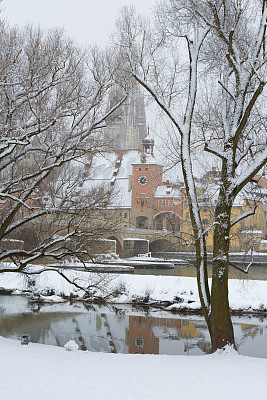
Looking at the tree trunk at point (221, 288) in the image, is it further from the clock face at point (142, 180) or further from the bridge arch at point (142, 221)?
the clock face at point (142, 180)

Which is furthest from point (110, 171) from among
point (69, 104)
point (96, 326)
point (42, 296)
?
point (69, 104)

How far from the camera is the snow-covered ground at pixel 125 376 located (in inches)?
234

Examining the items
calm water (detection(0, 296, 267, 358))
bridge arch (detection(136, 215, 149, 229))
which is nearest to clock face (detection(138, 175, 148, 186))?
bridge arch (detection(136, 215, 149, 229))

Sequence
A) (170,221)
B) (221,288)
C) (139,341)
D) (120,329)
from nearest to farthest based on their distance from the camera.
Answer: (170,221), (221,288), (139,341), (120,329)

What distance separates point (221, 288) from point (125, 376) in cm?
281

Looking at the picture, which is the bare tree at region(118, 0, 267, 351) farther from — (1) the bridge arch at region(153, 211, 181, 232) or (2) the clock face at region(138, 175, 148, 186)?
(2) the clock face at region(138, 175, 148, 186)

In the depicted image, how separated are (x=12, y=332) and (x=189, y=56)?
34.5ft

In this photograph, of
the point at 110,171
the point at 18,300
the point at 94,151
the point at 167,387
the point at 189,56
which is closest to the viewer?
the point at 167,387

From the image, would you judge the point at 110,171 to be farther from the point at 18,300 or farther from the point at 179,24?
the point at 179,24

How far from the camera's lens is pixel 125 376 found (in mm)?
6941

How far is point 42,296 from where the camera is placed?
22.9 m

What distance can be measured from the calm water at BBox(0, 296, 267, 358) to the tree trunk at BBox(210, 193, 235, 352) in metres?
3.36

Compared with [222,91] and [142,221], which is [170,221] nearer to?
[222,91]

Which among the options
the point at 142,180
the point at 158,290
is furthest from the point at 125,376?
the point at 142,180
